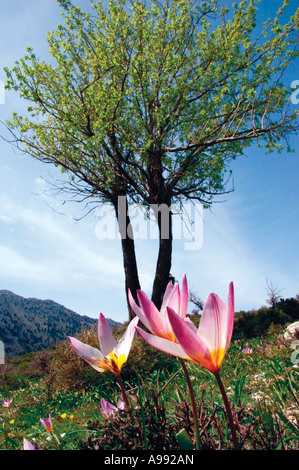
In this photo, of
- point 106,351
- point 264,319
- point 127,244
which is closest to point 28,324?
point 127,244

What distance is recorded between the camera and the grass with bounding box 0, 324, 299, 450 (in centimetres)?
99

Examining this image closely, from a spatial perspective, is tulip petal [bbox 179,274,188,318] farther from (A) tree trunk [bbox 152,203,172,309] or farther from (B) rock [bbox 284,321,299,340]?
(A) tree trunk [bbox 152,203,172,309]

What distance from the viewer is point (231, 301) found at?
678 mm

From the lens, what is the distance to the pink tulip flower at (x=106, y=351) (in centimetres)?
95

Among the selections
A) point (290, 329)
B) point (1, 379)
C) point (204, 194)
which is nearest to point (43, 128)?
point (204, 194)

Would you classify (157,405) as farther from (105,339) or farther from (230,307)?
(230,307)

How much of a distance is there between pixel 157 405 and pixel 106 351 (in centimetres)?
28

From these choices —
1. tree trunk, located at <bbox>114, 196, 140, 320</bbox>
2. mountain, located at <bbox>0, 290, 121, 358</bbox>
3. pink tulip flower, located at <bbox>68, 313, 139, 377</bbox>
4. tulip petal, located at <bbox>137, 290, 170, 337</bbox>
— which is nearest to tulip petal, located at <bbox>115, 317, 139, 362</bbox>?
pink tulip flower, located at <bbox>68, 313, 139, 377</bbox>

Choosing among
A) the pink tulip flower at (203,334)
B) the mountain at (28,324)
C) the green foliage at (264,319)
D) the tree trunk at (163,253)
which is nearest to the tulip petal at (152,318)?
the pink tulip flower at (203,334)

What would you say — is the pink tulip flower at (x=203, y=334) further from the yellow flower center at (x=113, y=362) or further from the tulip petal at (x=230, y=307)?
the yellow flower center at (x=113, y=362)

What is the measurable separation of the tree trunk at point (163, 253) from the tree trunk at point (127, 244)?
2.53 feet

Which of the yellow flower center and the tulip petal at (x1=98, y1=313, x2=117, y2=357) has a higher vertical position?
the tulip petal at (x1=98, y1=313, x2=117, y2=357)

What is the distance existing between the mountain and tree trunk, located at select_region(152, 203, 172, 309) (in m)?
3.91
